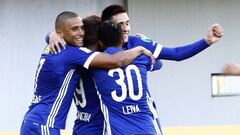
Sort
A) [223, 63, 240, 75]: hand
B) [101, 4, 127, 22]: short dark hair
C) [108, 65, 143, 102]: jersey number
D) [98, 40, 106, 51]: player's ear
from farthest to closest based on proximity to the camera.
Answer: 1. [101, 4, 127, 22]: short dark hair
2. [98, 40, 106, 51]: player's ear
3. [108, 65, 143, 102]: jersey number
4. [223, 63, 240, 75]: hand

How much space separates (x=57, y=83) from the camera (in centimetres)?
456

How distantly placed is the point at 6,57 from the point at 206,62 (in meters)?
2.76

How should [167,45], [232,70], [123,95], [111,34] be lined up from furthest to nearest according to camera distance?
1. [167,45]
2. [111,34]
3. [123,95]
4. [232,70]

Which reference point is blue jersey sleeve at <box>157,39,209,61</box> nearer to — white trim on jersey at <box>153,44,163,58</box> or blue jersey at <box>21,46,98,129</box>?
white trim on jersey at <box>153,44,163,58</box>

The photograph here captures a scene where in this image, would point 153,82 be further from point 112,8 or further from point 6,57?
point 112,8

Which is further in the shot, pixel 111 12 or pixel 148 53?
pixel 111 12

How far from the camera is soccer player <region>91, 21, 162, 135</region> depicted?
4.41 meters

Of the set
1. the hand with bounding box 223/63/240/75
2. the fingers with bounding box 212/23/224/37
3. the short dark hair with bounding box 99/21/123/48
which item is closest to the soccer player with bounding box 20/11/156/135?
the short dark hair with bounding box 99/21/123/48

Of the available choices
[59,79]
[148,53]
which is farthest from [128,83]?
[59,79]

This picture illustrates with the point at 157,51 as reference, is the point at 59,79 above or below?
below

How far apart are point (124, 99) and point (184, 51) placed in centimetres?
Answer: 59

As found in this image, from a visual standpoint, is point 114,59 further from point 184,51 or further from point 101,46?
point 184,51

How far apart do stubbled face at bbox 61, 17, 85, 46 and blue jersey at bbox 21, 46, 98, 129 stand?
52 millimetres

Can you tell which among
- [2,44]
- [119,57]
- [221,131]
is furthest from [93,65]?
[2,44]
